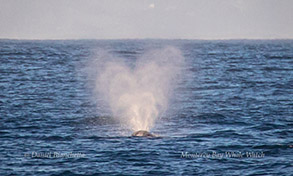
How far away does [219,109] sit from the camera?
3834 cm

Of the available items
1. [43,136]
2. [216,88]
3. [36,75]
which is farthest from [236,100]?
[36,75]

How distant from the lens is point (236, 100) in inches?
1714

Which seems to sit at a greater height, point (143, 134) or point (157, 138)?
point (143, 134)

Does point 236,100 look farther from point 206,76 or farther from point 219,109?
point 206,76

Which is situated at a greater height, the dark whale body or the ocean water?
the dark whale body

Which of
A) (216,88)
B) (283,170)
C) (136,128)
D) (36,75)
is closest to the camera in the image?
(283,170)

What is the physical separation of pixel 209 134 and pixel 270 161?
6.08 m

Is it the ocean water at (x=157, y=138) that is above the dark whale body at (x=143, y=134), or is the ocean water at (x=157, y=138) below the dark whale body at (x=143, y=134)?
below

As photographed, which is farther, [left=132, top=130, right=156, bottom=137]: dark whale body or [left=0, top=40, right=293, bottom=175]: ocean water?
[left=132, top=130, right=156, bottom=137]: dark whale body

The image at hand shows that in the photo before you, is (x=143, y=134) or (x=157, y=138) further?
(x=143, y=134)

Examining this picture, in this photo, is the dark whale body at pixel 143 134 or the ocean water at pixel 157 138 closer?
the ocean water at pixel 157 138

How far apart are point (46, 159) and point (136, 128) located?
892cm

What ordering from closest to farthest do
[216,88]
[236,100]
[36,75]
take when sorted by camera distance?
[236,100] < [216,88] < [36,75]

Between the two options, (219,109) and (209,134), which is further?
(219,109)
